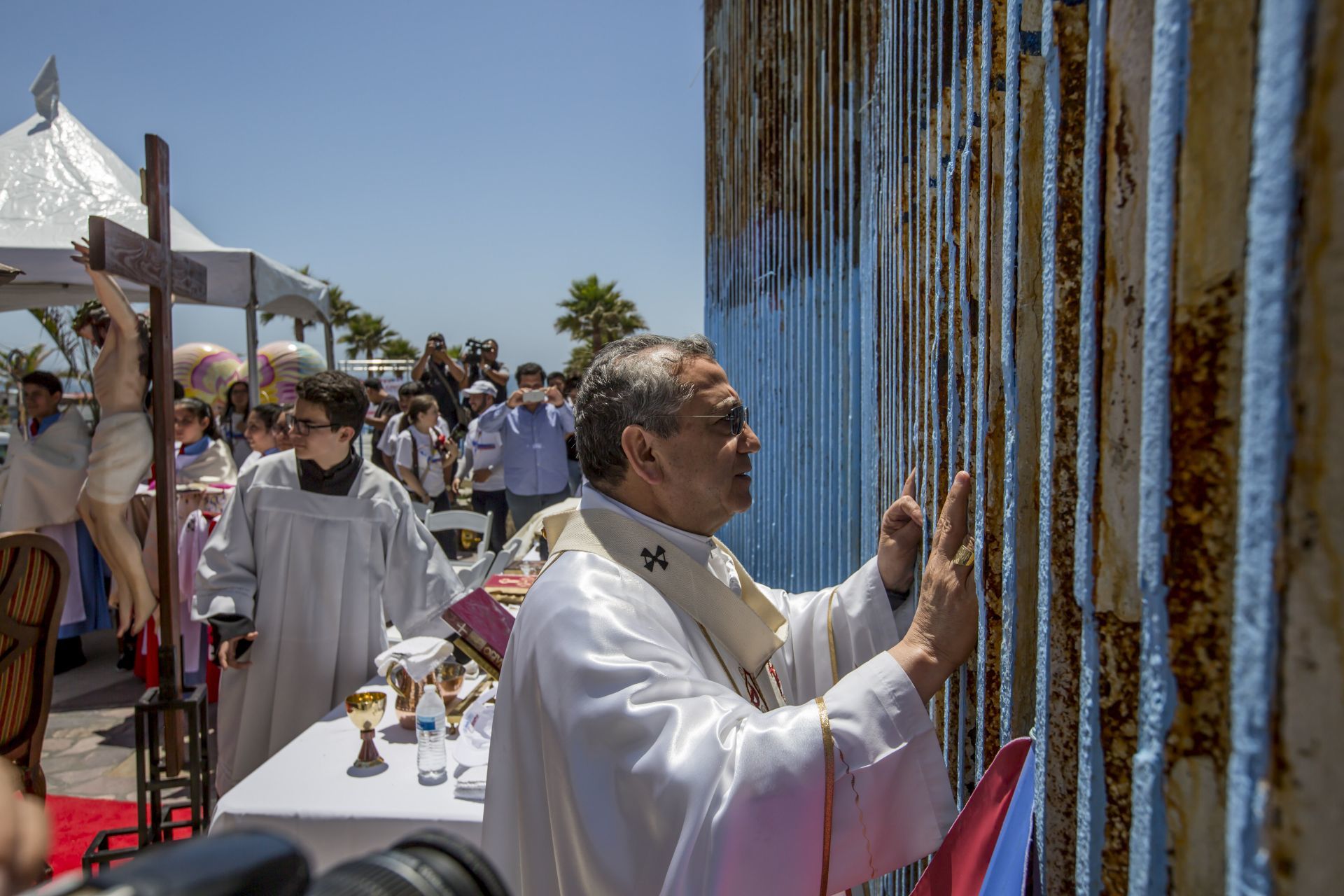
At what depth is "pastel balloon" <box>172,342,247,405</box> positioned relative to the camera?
50.4 feet

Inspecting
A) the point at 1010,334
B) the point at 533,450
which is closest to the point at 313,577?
the point at 1010,334

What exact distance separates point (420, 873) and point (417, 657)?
2878 millimetres

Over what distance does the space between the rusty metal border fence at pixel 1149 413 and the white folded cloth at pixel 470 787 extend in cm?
141

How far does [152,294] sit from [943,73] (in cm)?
315

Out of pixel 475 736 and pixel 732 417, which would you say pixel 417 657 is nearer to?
pixel 475 736

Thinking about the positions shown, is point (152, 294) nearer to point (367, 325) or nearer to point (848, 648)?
point (848, 648)

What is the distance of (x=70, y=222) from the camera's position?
23.7ft

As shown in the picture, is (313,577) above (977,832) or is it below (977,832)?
below

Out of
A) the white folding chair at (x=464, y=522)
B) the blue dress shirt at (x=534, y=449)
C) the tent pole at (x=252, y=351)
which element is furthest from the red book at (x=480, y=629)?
the tent pole at (x=252, y=351)

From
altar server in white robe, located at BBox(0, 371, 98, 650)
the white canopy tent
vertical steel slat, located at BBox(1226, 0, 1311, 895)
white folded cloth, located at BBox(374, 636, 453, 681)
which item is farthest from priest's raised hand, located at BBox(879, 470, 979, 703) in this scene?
the white canopy tent

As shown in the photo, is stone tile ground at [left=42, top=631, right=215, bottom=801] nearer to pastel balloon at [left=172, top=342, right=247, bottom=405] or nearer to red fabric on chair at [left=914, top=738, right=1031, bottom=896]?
red fabric on chair at [left=914, top=738, right=1031, bottom=896]

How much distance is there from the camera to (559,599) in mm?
1647

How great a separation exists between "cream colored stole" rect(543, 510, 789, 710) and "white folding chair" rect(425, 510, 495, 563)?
5152 millimetres

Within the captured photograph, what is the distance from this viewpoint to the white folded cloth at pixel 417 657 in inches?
128
